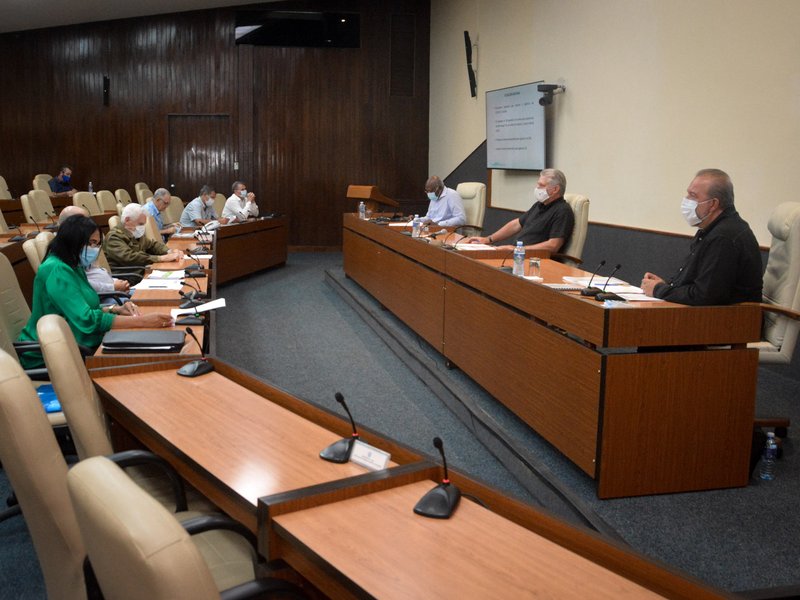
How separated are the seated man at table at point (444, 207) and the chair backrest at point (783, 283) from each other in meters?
4.30

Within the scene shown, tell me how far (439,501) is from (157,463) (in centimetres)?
90

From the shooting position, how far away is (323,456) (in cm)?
185

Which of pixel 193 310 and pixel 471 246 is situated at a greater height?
pixel 471 246

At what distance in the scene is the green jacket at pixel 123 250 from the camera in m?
5.66

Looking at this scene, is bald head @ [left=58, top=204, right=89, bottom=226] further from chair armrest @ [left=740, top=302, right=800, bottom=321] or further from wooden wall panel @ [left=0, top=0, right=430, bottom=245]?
wooden wall panel @ [left=0, top=0, right=430, bottom=245]

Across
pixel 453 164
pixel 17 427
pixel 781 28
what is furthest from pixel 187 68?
pixel 17 427

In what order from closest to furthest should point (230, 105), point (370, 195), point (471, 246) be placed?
point (471, 246)
point (370, 195)
point (230, 105)

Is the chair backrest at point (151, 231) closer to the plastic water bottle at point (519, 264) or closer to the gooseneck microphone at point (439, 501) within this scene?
the plastic water bottle at point (519, 264)

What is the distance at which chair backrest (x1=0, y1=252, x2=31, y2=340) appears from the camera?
140 inches

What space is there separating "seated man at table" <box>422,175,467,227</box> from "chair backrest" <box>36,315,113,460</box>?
5772mm

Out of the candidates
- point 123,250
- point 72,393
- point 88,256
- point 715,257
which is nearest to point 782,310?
point 715,257

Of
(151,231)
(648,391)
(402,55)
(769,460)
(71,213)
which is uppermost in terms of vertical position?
(402,55)

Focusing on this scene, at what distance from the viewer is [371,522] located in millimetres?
1523

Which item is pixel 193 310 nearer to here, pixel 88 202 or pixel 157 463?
pixel 157 463
